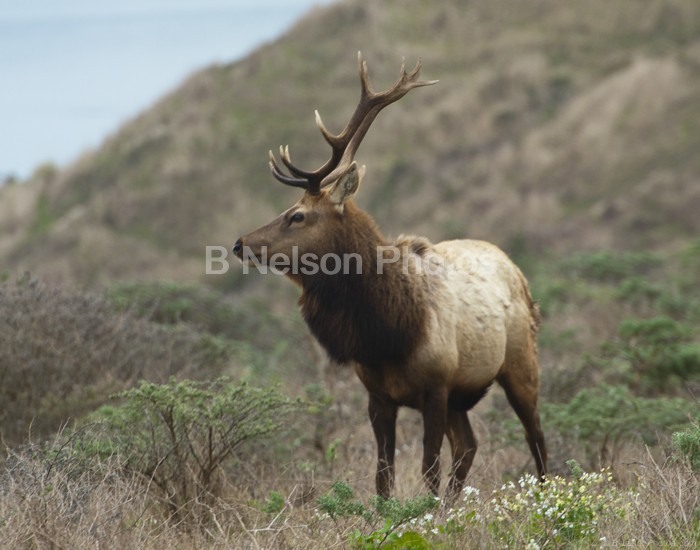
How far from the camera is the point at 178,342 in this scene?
10227mm

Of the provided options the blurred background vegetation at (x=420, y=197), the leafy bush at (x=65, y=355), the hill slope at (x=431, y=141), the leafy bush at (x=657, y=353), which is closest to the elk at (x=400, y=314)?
the blurred background vegetation at (x=420, y=197)

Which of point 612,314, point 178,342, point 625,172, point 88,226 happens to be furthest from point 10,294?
point 88,226

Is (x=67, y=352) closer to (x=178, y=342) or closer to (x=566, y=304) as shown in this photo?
(x=178, y=342)

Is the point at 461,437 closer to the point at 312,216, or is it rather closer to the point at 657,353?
the point at 312,216

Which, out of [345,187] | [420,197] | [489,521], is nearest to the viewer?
[489,521]

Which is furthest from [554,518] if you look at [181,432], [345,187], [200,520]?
[345,187]

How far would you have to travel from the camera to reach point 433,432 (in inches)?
276

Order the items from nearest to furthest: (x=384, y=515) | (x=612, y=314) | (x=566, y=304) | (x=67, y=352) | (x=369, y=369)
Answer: (x=384, y=515) < (x=369, y=369) < (x=67, y=352) < (x=612, y=314) < (x=566, y=304)

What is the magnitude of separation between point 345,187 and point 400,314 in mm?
937

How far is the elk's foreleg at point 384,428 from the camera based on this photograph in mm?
7100

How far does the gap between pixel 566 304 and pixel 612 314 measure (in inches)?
59.8

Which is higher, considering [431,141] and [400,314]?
[400,314]

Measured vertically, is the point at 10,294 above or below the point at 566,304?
above

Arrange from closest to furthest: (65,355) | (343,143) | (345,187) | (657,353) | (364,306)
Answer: (364,306)
(345,187)
(343,143)
(65,355)
(657,353)
